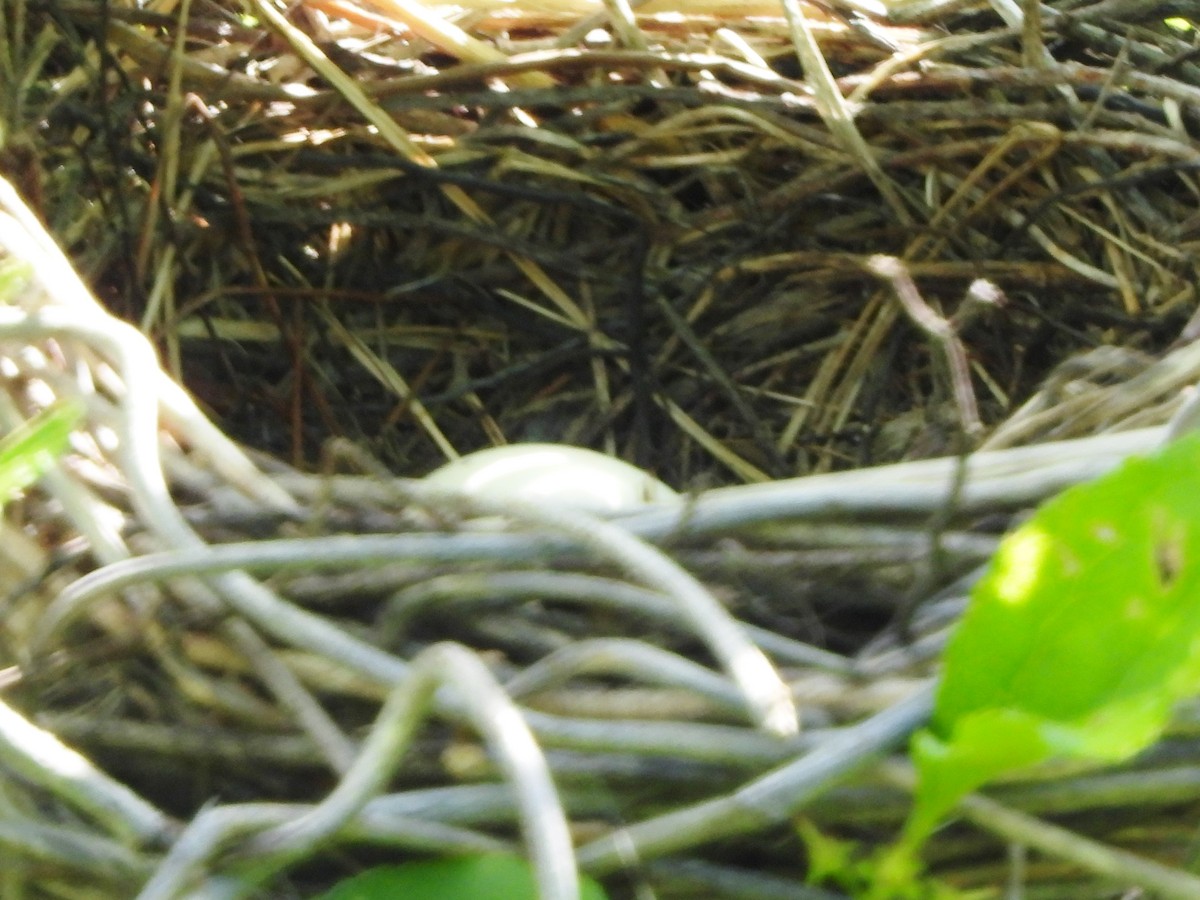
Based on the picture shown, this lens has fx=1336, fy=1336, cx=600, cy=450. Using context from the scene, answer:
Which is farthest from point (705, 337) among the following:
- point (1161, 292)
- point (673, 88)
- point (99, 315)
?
point (99, 315)

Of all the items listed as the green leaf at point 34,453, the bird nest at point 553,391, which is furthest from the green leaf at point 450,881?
the green leaf at point 34,453

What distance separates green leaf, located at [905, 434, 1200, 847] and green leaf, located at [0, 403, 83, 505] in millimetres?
253

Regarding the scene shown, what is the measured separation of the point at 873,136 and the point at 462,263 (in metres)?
0.28

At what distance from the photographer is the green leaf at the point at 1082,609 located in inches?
12.3

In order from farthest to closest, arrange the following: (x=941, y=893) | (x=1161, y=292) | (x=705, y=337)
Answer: (x=705, y=337) → (x=1161, y=292) → (x=941, y=893)

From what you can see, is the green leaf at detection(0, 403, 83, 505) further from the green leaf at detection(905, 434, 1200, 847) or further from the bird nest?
the green leaf at detection(905, 434, 1200, 847)

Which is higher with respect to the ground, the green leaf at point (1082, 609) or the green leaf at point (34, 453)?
the green leaf at point (34, 453)

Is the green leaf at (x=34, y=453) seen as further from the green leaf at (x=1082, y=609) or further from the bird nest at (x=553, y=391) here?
the green leaf at (x=1082, y=609)

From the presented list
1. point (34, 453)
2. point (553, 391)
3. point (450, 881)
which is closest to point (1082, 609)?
point (450, 881)

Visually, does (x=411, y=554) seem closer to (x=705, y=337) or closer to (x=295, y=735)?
(x=295, y=735)

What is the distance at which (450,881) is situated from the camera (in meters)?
0.34

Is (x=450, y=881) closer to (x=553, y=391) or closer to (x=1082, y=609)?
(x=1082, y=609)

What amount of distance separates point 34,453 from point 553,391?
0.51m

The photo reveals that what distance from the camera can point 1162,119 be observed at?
2.53 feet
